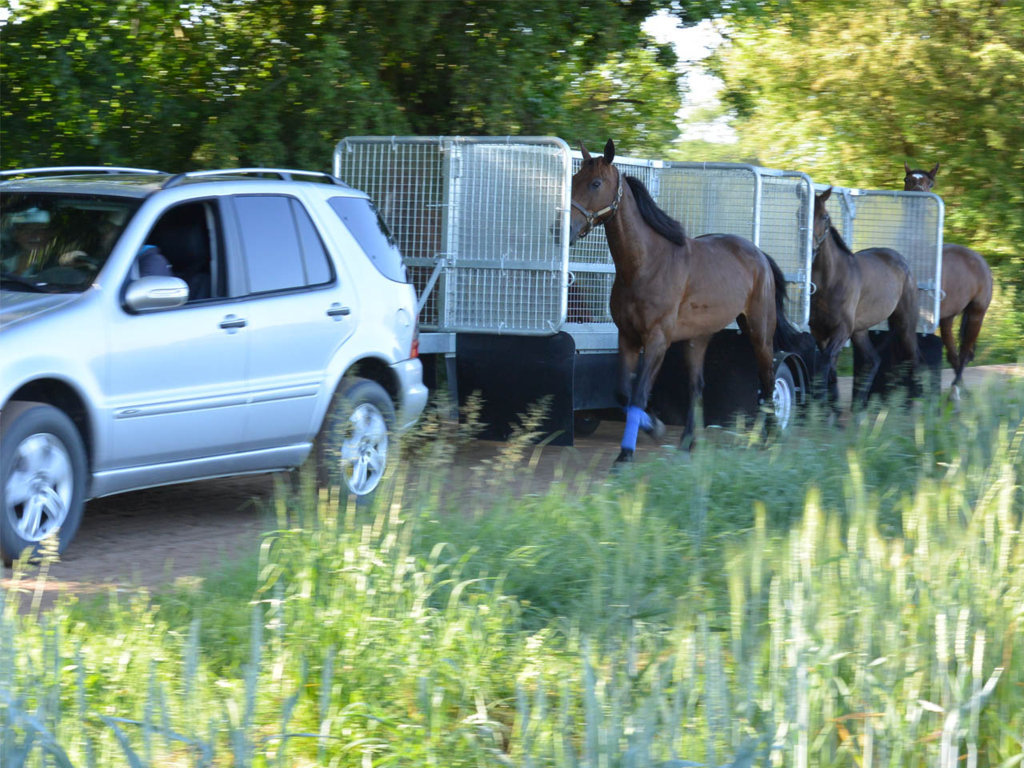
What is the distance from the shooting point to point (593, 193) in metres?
10.1

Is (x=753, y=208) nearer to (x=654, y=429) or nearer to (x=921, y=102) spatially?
(x=654, y=429)

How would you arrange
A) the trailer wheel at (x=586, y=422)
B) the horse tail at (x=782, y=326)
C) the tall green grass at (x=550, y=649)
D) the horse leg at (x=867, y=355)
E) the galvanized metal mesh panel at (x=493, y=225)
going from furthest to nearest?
Answer: the horse leg at (x=867, y=355)
the trailer wheel at (x=586, y=422)
the horse tail at (x=782, y=326)
the galvanized metal mesh panel at (x=493, y=225)
the tall green grass at (x=550, y=649)

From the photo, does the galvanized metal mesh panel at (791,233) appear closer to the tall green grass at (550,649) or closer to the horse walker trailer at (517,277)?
the horse walker trailer at (517,277)

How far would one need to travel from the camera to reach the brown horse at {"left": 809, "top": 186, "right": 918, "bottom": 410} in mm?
13148

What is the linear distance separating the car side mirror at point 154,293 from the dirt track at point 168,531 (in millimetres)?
1076

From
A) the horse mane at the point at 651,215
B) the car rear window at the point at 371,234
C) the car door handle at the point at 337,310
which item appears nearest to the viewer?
the car door handle at the point at 337,310

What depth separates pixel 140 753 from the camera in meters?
3.75

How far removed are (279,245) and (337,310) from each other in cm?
51

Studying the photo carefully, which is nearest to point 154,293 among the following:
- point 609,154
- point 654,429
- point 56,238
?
point 56,238

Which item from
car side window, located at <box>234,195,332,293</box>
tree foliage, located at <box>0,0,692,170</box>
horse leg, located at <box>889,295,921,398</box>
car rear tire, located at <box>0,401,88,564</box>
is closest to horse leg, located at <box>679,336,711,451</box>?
tree foliage, located at <box>0,0,692,170</box>

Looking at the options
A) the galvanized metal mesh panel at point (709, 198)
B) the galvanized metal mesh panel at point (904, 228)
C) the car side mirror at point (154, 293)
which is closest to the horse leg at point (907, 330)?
the galvanized metal mesh panel at point (904, 228)

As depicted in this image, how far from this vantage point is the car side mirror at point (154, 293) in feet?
22.5

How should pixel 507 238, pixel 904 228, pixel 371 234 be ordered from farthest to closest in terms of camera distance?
pixel 904 228 → pixel 507 238 → pixel 371 234

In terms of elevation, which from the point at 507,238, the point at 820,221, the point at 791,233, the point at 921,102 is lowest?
the point at 921,102
